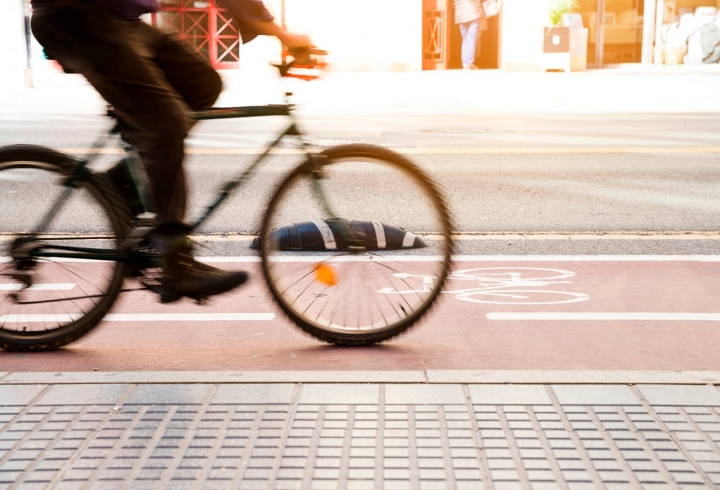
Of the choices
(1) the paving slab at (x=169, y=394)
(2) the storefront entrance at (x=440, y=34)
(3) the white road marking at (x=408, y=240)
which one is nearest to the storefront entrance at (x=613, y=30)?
Answer: (2) the storefront entrance at (x=440, y=34)

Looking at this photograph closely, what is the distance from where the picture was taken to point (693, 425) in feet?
9.88

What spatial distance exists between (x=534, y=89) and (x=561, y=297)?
13.5 metres

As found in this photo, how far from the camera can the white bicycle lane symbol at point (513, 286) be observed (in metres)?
4.72

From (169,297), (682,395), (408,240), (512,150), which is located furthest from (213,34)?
(682,395)

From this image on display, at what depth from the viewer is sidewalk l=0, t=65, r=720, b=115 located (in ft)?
53.7

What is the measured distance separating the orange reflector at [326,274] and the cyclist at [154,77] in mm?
376

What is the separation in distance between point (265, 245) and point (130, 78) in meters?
0.90

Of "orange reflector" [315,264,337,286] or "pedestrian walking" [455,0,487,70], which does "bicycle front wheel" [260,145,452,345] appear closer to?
"orange reflector" [315,264,337,286]

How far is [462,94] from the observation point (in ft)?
57.0

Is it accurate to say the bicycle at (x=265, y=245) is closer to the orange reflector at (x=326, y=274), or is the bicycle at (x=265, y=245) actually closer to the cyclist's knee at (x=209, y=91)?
the orange reflector at (x=326, y=274)

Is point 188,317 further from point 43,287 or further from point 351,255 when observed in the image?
point 351,255

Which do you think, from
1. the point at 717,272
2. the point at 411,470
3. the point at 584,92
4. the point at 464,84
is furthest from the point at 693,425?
the point at 464,84

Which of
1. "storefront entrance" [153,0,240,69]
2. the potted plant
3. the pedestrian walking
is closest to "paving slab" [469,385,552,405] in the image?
the potted plant

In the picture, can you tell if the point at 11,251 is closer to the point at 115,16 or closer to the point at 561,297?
the point at 115,16
